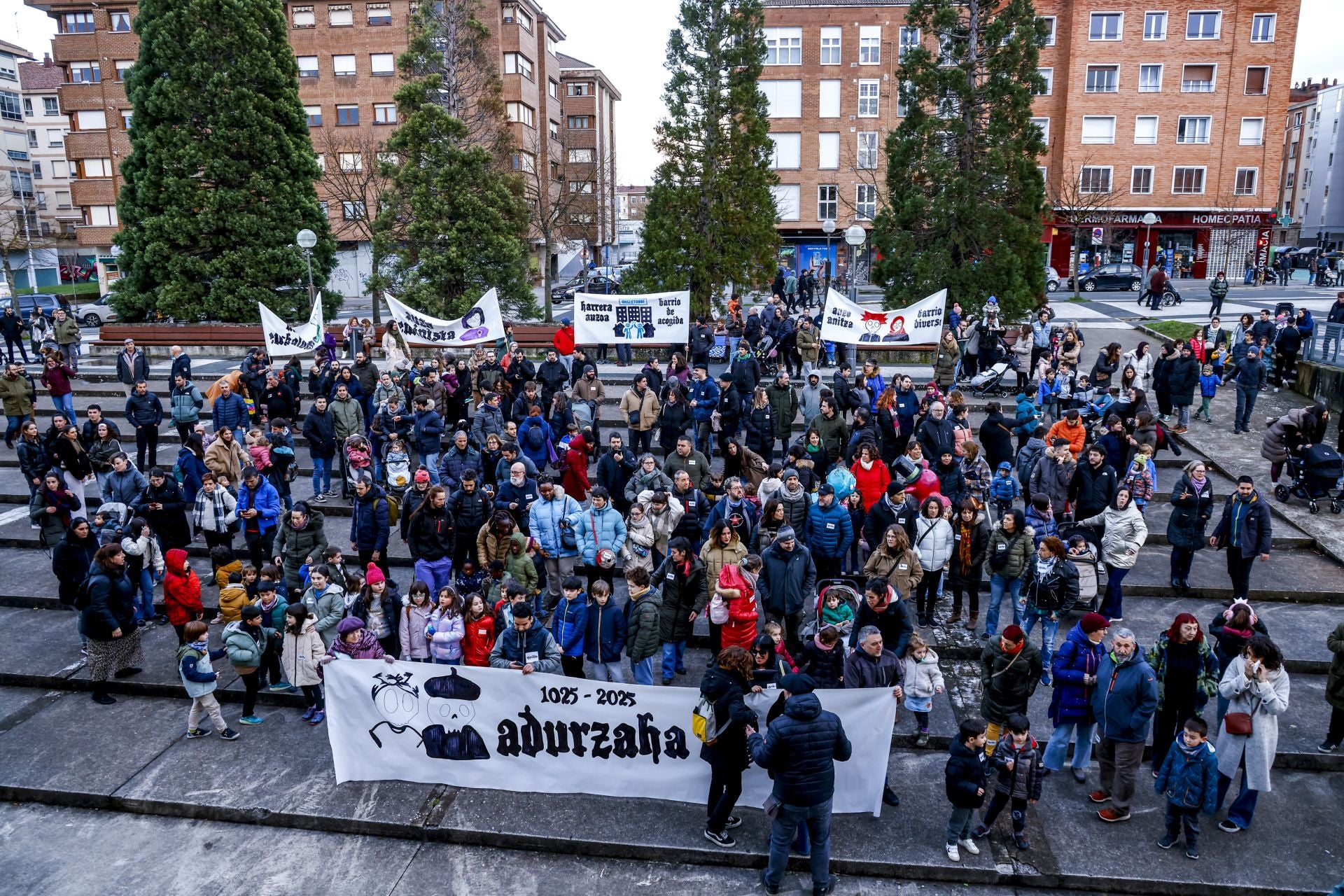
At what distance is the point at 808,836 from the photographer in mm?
7031

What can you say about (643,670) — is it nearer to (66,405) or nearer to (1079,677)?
(1079,677)

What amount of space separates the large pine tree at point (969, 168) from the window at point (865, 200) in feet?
90.6

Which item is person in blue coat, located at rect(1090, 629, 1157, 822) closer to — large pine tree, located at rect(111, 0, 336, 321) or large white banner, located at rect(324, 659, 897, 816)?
large white banner, located at rect(324, 659, 897, 816)

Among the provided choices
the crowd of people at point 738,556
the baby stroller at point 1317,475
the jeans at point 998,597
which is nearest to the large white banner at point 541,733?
the crowd of people at point 738,556

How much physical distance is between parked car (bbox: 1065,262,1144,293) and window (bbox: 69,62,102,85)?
178 feet

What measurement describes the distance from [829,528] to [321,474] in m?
8.72

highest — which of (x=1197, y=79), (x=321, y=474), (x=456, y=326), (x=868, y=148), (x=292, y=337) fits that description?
(x=1197, y=79)

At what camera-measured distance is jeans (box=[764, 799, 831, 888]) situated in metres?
6.75

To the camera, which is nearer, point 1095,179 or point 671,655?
point 671,655

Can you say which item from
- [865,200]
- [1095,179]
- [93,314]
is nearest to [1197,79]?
[1095,179]

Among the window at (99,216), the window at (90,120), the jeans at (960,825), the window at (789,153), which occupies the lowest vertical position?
the jeans at (960,825)

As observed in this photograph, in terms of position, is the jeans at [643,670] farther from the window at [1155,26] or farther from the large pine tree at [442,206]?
the window at [1155,26]

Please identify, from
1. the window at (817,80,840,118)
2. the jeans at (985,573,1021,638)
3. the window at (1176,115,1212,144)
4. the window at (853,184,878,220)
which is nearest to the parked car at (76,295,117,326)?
the window at (817,80,840,118)

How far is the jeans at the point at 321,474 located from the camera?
1480 cm
